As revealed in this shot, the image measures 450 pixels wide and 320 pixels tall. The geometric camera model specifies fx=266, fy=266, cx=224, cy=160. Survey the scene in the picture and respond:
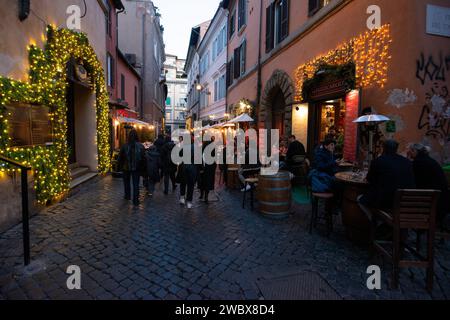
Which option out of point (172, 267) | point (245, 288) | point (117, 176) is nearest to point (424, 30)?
point (245, 288)

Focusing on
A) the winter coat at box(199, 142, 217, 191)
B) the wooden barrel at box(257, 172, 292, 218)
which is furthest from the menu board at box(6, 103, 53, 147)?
the wooden barrel at box(257, 172, 292, 218)

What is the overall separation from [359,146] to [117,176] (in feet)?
28.4

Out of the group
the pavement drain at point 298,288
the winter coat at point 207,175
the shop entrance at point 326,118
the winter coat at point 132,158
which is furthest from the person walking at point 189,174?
the shop entrance at point 326,118

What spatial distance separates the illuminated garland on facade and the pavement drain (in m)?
4.80

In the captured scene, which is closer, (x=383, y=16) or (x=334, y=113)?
(x=383, y=16)

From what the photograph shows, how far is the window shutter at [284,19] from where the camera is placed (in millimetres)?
10586

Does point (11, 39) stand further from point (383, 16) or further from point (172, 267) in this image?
point (383, 16)

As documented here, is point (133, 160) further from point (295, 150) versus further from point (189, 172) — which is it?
point (295, 150)

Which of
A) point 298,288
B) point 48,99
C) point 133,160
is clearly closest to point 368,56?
point 298,288

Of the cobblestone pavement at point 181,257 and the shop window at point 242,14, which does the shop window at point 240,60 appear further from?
the cobblestone pavement at point 181,257

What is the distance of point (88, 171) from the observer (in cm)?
1015

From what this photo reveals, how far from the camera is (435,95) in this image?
5504mm

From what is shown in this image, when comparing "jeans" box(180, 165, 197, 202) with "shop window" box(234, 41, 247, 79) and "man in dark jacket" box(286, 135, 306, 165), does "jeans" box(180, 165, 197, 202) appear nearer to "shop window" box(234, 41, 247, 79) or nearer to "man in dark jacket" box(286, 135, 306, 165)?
"man in dark jacket" box(286, 135, 306, 165)

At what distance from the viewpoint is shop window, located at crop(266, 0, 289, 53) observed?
10.8 meters
